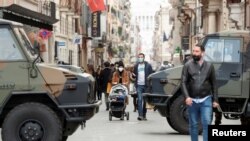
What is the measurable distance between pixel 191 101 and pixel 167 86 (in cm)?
551

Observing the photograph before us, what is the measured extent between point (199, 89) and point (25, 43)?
306 cm

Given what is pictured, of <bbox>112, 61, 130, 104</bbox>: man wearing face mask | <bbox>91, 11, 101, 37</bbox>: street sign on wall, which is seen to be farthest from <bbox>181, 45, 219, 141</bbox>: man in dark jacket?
<bbox>91, 11, 101, 37</bbox>: street sign on wall

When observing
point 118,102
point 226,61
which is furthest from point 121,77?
point 226,61

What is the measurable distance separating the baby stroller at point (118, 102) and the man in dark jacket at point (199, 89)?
9.95m

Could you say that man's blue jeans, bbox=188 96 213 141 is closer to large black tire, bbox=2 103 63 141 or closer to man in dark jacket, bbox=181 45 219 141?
man in dark jacket, bbox=181 45 219 141

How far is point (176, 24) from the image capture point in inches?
4267

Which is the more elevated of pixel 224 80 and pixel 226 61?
pixel 226 61

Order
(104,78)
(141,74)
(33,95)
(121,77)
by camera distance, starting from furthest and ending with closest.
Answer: (104,78) < (121,77) < (141,74) < (33,95)

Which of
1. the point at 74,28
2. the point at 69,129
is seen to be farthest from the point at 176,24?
the point at 69,129

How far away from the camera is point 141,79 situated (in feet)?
73.9

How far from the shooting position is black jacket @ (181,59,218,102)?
1222 centimetres

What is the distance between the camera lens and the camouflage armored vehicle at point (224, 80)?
17203mm

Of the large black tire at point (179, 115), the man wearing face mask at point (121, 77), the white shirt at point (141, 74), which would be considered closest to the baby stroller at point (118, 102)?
the white shirt at point (141, 74)

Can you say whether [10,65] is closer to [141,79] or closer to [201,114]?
[201,114]
